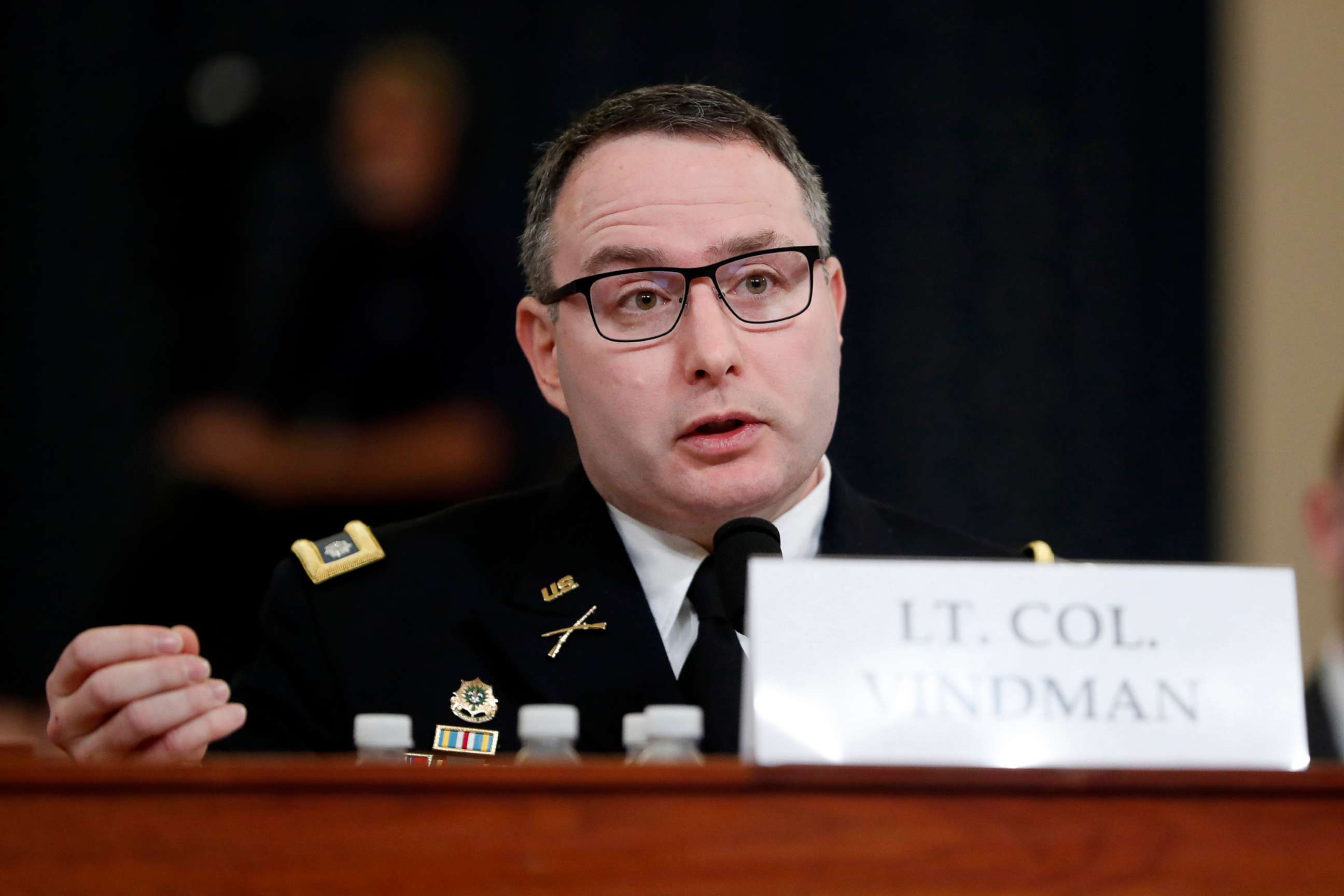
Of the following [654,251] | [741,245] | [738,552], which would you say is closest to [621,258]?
[654,251]

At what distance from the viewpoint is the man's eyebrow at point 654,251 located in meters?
1.84

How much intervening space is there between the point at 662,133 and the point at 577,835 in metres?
1.13

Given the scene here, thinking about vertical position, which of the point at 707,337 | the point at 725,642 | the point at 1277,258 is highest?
the point at 1277,258

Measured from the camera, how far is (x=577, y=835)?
105 cm

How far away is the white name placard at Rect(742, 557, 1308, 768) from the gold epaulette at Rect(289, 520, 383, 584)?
0.97 m

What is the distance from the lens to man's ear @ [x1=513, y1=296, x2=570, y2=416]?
2.07 metres

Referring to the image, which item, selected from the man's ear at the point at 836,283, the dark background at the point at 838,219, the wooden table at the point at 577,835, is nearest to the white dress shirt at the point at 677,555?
the man's ear at the point at 836,283

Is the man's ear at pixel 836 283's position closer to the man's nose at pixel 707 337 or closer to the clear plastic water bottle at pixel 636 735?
the man's nose at pixel 707 337

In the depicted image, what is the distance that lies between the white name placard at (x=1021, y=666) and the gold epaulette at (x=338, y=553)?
0.97 m

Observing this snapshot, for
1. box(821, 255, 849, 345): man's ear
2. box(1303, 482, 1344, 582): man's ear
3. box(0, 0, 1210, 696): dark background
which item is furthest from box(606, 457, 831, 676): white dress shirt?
box(0, 0, 1210, 696): dark background

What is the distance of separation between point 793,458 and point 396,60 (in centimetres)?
243

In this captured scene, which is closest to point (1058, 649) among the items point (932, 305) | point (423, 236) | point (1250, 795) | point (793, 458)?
point (1250, 795)

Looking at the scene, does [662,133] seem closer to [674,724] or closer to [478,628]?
[478,628]

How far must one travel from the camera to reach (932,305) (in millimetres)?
4117
